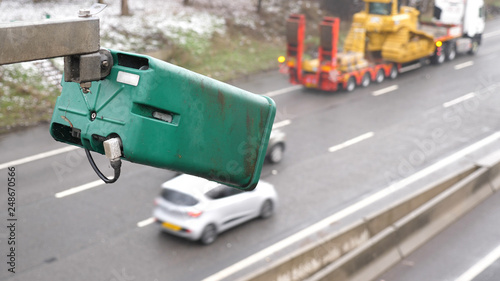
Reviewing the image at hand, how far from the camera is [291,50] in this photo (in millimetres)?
24047

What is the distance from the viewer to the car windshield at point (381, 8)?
26020 mm

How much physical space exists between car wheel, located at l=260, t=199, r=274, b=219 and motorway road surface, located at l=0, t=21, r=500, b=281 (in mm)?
255

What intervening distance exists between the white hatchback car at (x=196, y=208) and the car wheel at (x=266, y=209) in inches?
31.2

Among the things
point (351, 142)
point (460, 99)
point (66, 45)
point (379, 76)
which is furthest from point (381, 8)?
point (66, 45)

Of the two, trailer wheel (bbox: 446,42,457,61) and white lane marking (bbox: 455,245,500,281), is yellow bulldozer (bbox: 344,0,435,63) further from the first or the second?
white lane marking (bbox: 455,245,500,281)

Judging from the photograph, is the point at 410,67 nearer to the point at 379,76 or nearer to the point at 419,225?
the point at 379,76

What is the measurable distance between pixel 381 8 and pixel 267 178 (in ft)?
41.7

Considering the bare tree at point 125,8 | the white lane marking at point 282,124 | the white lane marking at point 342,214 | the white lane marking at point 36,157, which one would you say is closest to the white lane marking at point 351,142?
the white lane marking at point 282,124

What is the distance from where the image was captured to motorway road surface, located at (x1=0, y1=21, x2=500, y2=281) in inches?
496

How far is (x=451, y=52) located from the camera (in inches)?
1214

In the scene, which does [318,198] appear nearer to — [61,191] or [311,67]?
[61,191]

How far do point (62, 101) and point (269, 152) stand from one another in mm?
12913

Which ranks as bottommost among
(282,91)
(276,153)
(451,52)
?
(276,153)

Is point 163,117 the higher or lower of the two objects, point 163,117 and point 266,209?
the higher
